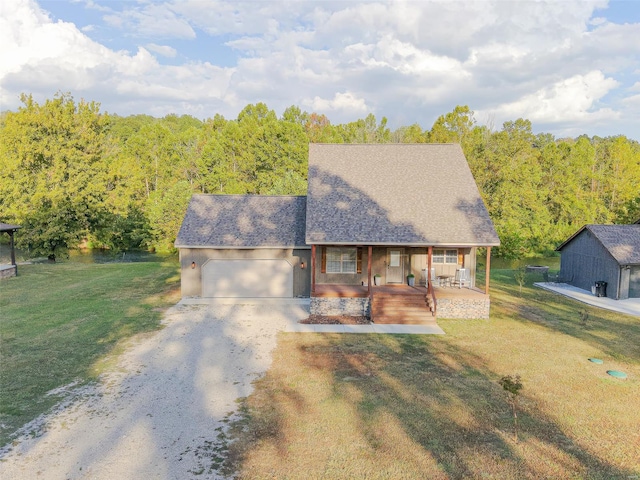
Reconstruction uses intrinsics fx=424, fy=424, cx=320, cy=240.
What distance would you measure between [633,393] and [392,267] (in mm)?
9221

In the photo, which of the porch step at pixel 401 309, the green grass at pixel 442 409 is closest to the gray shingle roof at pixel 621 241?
the green grass at pixel 442 409

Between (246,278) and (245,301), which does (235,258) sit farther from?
(245,301)

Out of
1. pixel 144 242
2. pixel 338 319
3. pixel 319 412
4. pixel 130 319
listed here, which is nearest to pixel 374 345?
pixel 338 319

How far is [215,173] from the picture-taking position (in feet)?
135

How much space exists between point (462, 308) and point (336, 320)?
458 centimetres

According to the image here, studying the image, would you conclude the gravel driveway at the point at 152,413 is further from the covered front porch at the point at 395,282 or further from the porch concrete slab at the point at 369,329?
the covered front porch at the point at 395,282

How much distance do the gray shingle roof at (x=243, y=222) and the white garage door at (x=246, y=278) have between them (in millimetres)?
895

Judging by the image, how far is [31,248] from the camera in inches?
1260

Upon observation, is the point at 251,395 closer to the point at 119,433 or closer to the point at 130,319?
the point at 119,433

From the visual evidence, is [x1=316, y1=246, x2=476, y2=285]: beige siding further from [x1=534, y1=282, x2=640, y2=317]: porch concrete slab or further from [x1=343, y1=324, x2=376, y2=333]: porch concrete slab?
[x1=534, y1=282, x2=640, y2=317]: porch concrete slab

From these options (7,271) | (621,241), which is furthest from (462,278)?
(7,271)

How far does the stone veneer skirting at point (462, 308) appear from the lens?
49.8ft

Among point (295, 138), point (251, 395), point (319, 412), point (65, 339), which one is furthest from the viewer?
point (295, 138)

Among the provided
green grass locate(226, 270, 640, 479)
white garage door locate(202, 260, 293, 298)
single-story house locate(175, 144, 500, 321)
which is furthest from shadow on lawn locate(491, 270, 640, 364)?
white garage door locate(202, 260, 293, 298)
